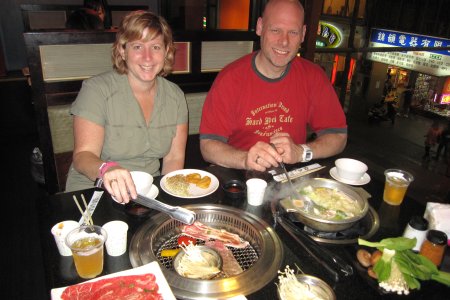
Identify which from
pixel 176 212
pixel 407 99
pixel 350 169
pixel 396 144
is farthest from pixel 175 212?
pixel 396 144

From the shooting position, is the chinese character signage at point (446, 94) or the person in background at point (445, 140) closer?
the chinese character signage at point (446, 94)

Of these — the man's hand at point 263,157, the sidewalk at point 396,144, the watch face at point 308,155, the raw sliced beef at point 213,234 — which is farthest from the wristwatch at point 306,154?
the sidewalk at point 396,144

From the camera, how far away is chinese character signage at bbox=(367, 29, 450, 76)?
496 centimetres

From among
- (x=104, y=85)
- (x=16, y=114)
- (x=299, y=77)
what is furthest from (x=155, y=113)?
(x=16, y=114)

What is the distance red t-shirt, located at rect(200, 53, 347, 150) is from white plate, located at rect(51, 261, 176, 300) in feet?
4.17

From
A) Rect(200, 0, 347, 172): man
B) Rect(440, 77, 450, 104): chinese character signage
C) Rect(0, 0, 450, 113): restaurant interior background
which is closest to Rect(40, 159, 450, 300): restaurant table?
Rect(200, 0, 347, 172): man

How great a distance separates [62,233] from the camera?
1228mm

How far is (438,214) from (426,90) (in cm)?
553

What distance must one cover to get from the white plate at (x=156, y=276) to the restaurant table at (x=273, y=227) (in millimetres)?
50

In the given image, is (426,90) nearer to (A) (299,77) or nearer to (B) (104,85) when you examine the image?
(A) (299,77)

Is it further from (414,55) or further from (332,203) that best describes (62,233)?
(414,55)

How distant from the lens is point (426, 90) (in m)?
6.01

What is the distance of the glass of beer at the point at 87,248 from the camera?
1.11 metres

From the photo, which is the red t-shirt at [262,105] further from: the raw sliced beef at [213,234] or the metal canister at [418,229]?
the metal canister at [418,229]
